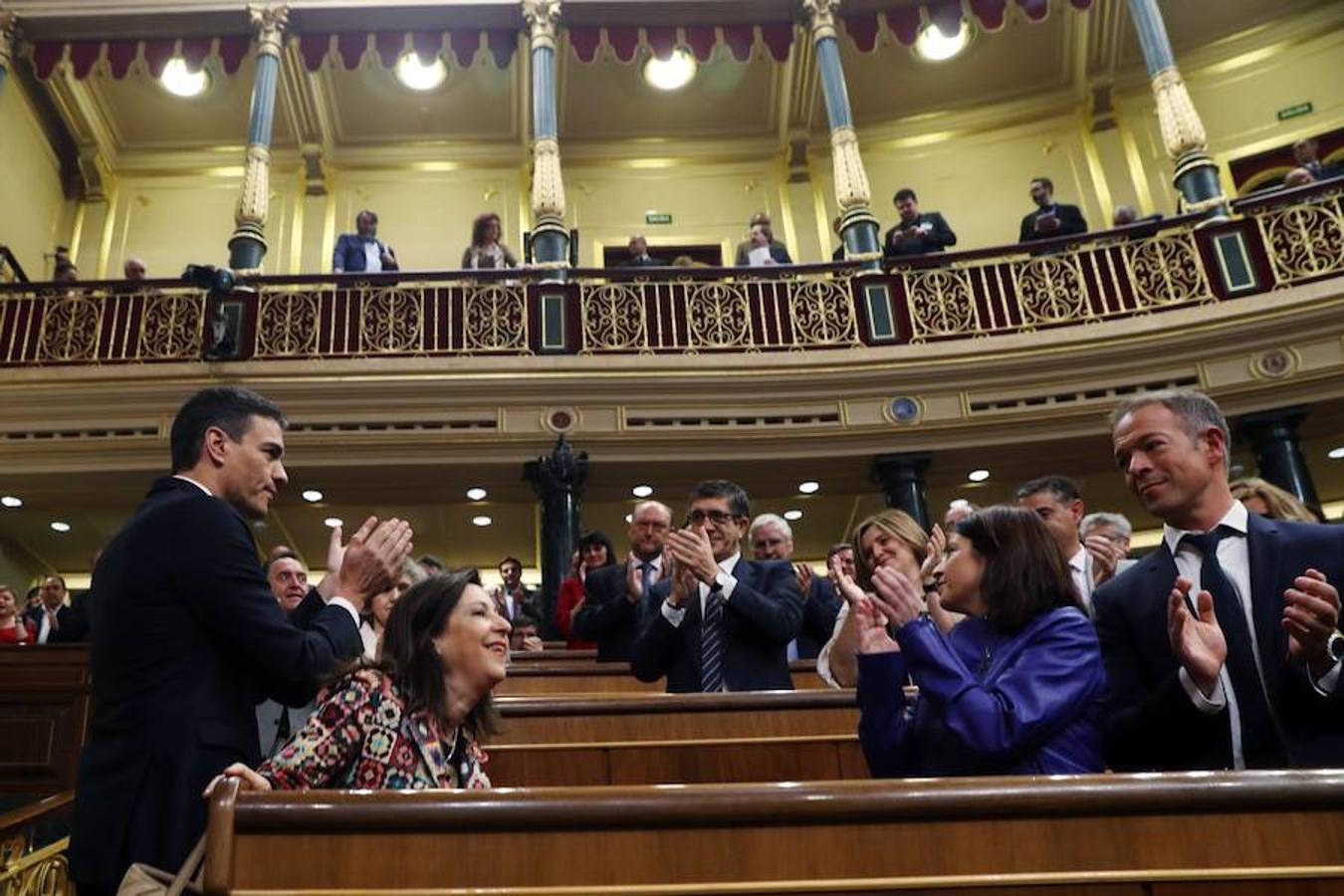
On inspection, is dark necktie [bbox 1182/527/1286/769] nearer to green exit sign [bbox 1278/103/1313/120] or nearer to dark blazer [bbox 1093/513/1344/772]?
dark blazer [bbox 1093/513/1344/772]

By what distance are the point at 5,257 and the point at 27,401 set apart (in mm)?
2629

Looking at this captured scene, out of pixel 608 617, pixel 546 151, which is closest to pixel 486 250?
pixel 546 151

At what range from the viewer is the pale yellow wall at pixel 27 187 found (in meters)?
9.33

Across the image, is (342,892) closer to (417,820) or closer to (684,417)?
(417,820)

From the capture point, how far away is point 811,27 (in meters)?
8.93

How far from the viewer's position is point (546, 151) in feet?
27.0

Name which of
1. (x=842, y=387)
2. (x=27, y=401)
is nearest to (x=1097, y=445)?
(x=842, y=387)

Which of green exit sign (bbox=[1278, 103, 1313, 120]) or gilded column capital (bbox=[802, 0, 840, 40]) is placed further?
green exit sign (bbox=[1278, 103, 1313, 120])

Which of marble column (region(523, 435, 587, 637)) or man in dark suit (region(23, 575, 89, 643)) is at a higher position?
marble column (region(523, 435, 587, 637))

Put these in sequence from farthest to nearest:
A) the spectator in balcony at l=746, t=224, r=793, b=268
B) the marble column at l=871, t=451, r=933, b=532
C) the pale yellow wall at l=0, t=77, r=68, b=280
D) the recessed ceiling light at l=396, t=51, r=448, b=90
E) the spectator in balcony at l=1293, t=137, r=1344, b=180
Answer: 1. the recessed ceiling light at l=396, t=51, r=448, b=90
2. the pale yellow wall at l=0, t=77, r=68, b=280
3. the spectator in balcony at l=746, t=224, r=793, b=268
4. the spectator in balcony at l=1293, t=137, r=1344, b=180
5. the marble column at l=871, t=451, r=933, b=532

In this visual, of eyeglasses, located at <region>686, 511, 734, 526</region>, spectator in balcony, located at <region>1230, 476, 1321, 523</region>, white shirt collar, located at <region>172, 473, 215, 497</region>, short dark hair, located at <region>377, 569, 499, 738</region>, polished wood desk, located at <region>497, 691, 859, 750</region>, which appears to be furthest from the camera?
eyeglasses, located at <region>686, 511, 734, 526</region>

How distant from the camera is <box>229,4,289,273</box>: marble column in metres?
7.69

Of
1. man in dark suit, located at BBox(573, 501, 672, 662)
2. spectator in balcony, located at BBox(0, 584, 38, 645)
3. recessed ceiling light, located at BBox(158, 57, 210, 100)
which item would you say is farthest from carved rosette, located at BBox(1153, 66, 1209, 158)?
recessed ceiling light, located at BBox(158, 57, 210, 100)

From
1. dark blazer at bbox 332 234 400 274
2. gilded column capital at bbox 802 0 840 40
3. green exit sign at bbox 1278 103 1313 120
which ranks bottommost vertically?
dark blazer at bbox 332 234 400 274
